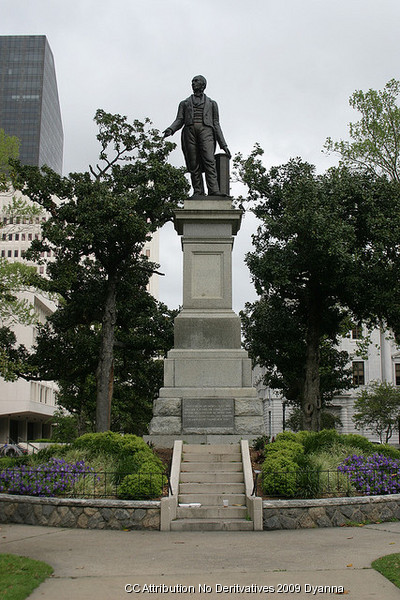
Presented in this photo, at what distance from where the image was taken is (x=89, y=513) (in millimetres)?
11133

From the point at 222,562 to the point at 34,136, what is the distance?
177708mm

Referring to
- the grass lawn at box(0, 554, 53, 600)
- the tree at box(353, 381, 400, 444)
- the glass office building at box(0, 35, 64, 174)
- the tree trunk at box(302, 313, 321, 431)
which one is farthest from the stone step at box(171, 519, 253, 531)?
the glass office building at box(0, 35, 64, 174)

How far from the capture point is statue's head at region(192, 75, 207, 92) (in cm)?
1903

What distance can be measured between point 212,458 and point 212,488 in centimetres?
140

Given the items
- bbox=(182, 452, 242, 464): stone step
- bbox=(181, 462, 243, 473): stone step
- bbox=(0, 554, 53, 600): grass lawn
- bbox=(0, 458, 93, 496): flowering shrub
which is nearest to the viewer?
bbox=(0, 554, 53, 600): grass lawn

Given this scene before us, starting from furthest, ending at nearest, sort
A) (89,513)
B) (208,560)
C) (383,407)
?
(383,407), (89,513), (208,560)

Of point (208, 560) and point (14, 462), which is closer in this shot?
point (208, 560)

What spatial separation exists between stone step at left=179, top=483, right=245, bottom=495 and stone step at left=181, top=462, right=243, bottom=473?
0.76 meters

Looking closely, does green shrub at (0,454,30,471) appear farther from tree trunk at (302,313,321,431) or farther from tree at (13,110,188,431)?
tree trunk at (302,313,321,431)

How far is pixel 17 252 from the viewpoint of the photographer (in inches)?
4934

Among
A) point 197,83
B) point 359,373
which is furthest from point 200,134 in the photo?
point 359,373

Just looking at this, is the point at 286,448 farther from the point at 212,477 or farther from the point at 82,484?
the point at 82,484

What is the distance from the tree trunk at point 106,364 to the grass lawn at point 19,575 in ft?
58.9

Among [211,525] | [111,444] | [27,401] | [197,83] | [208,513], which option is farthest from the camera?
[27,401]
